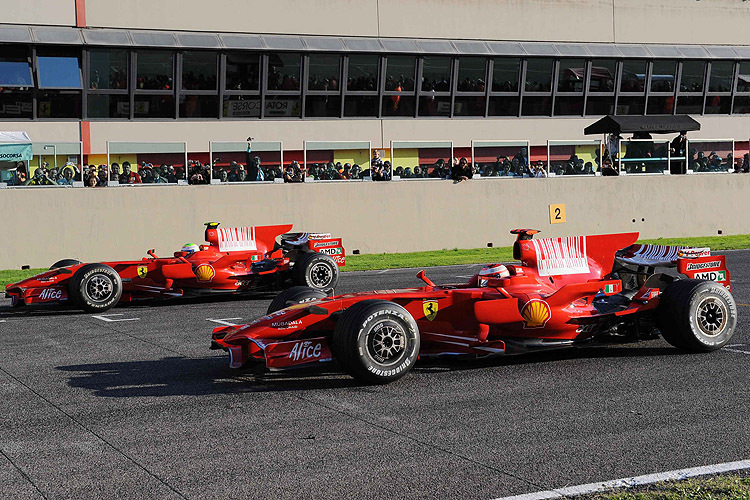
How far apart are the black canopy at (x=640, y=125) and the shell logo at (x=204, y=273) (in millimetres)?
17273

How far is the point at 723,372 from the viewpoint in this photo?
8148mm

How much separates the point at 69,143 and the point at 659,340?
17255mm

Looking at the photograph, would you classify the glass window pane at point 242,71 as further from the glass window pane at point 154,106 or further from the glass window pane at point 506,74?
the glass window pane at point 506,74

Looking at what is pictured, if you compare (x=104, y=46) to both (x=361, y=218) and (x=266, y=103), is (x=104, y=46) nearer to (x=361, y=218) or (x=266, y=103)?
(x=266, y=103)

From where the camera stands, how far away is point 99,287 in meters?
13.7

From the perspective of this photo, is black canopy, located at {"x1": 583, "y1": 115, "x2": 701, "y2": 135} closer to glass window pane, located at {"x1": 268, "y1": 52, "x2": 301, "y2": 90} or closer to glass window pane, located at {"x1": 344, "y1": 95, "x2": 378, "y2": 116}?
glass window pane, located at {"x1": 344, "y1": 95, "x2": 378, "y2": 116}

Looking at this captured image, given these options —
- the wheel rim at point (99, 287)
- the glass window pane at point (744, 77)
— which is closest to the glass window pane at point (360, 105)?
the glass window pane at point (744, 77)

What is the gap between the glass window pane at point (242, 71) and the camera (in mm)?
28594

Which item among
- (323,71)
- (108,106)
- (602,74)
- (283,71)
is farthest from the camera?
(602,74)

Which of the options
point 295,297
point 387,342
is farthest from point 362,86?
point 387,342

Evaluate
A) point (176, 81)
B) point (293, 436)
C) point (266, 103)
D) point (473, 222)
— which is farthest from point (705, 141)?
point (293, 436)

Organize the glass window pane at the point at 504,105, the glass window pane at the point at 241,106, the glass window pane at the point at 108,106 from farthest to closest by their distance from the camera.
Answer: the glass window pane at the point at 504,105, the glass window pane at the point at 241,106, the glass window pane at the point at 108,106

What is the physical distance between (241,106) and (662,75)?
1627 cm

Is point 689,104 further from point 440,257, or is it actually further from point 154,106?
point 154,106
